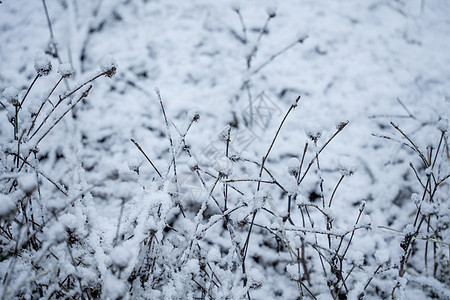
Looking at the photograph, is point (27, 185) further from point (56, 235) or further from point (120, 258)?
point (120, 258)

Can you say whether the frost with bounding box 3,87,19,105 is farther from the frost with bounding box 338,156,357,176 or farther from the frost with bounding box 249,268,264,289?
the frost with bounding box 338,156,357,176

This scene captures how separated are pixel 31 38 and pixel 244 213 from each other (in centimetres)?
201

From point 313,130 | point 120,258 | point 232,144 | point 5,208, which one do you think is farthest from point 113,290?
point 313,130

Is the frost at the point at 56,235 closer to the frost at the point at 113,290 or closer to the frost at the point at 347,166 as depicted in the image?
the frost at the point at 113,290

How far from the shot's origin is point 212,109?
175 cm

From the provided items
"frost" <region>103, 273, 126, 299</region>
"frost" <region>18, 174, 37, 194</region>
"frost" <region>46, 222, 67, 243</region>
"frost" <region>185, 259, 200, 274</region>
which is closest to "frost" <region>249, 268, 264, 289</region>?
"frost" <region>185, 259, 200, 274</region>

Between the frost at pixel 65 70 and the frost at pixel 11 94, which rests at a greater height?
the frost at pixel 65 70

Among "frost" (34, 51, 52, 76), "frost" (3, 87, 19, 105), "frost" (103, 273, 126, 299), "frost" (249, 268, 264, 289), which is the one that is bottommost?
"frost" (103, 273, 126, 299)

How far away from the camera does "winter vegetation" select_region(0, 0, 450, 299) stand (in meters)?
0.92

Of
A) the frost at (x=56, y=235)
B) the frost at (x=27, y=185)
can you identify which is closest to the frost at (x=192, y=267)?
the frost at (x=56, y=235)

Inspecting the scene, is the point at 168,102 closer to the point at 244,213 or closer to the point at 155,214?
the point at 155,214

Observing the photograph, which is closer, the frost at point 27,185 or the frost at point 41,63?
the frost at point 27,185

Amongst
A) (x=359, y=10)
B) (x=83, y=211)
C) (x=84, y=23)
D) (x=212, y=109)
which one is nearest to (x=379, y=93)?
(x=359, y=10)

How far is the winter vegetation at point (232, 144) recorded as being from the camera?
0.92 m
